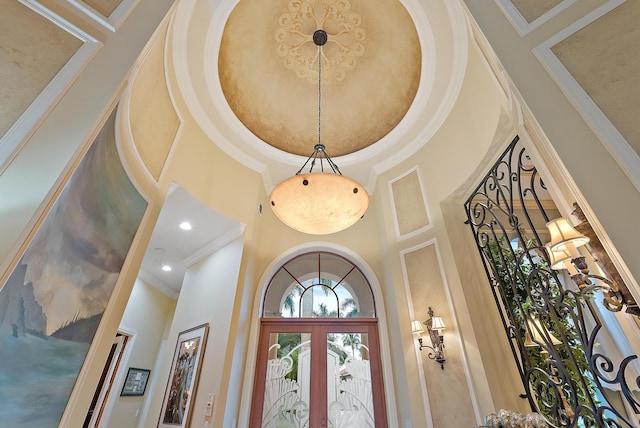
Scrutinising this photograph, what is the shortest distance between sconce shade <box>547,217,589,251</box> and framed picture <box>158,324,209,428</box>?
11.5 ft

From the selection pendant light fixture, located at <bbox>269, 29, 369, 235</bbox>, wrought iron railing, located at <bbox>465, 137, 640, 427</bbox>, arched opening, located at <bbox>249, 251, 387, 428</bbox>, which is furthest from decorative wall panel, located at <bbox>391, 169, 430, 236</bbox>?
pendant light fixture, located at <bbox>269, 29, 369, 235</bbox>

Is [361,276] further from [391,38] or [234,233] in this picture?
[391,38]

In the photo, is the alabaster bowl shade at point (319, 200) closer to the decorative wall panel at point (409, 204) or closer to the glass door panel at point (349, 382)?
the decorative wall panel at point (409, 204)

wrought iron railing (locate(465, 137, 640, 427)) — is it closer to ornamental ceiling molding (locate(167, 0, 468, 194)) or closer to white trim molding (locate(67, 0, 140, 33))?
ornamental ceiling molding (locate(167, 0, 468, 194))

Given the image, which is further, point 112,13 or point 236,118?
point 236,118

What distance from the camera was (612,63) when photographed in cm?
122

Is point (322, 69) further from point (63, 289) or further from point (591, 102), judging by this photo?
point (63, 289)

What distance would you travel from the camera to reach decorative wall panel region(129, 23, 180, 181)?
2344 millimetres

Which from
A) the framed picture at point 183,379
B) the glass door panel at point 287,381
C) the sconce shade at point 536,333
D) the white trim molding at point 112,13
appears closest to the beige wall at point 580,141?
the sconce shade at point 536,333

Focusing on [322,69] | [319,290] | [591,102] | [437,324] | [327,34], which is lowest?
[437,324]

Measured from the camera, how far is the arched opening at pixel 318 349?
3.42 m

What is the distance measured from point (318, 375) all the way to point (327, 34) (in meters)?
4.39

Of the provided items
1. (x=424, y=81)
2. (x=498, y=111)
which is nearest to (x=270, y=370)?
(x=498, y=111)

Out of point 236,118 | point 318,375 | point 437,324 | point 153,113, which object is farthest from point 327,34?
point 318,375
